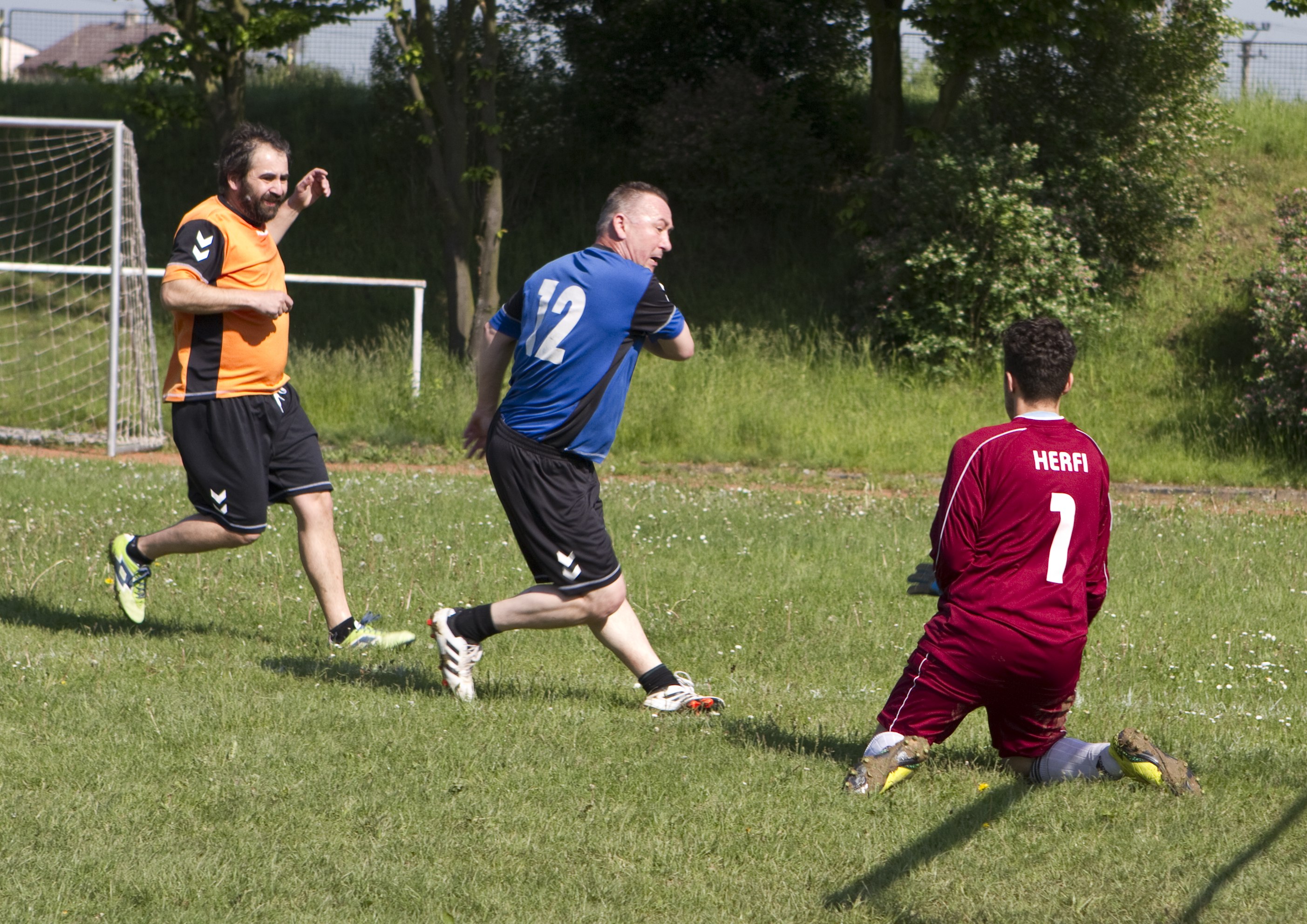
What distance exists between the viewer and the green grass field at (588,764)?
12.0 feet

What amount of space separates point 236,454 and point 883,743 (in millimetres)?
3129

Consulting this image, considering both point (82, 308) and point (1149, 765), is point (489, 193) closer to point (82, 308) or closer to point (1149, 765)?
point (82, 308)

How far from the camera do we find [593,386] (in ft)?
16.6

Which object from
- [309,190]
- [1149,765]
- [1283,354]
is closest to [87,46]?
[1283,354]

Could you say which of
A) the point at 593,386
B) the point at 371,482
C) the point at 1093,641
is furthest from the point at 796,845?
the point at 371,482

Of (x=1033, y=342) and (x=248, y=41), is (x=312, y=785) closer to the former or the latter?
(x=1033, y=342)

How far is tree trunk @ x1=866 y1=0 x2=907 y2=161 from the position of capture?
19781 millimetres

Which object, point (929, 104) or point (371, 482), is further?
point (929, 104)

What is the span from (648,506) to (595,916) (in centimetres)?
732

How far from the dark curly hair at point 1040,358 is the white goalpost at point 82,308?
11.4 metres

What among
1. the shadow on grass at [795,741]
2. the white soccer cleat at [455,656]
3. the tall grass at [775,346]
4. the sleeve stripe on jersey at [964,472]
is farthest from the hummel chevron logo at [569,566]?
the tall grass at [775,346]

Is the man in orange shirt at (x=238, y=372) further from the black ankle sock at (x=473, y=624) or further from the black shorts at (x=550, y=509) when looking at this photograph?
the black shorts at (x=550, y=509)

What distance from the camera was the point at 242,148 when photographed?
19.4ft

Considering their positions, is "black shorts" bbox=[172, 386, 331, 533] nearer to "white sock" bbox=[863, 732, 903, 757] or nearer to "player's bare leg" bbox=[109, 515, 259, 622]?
"player's bare leg" bbox=[109, 515, 259, 622]
